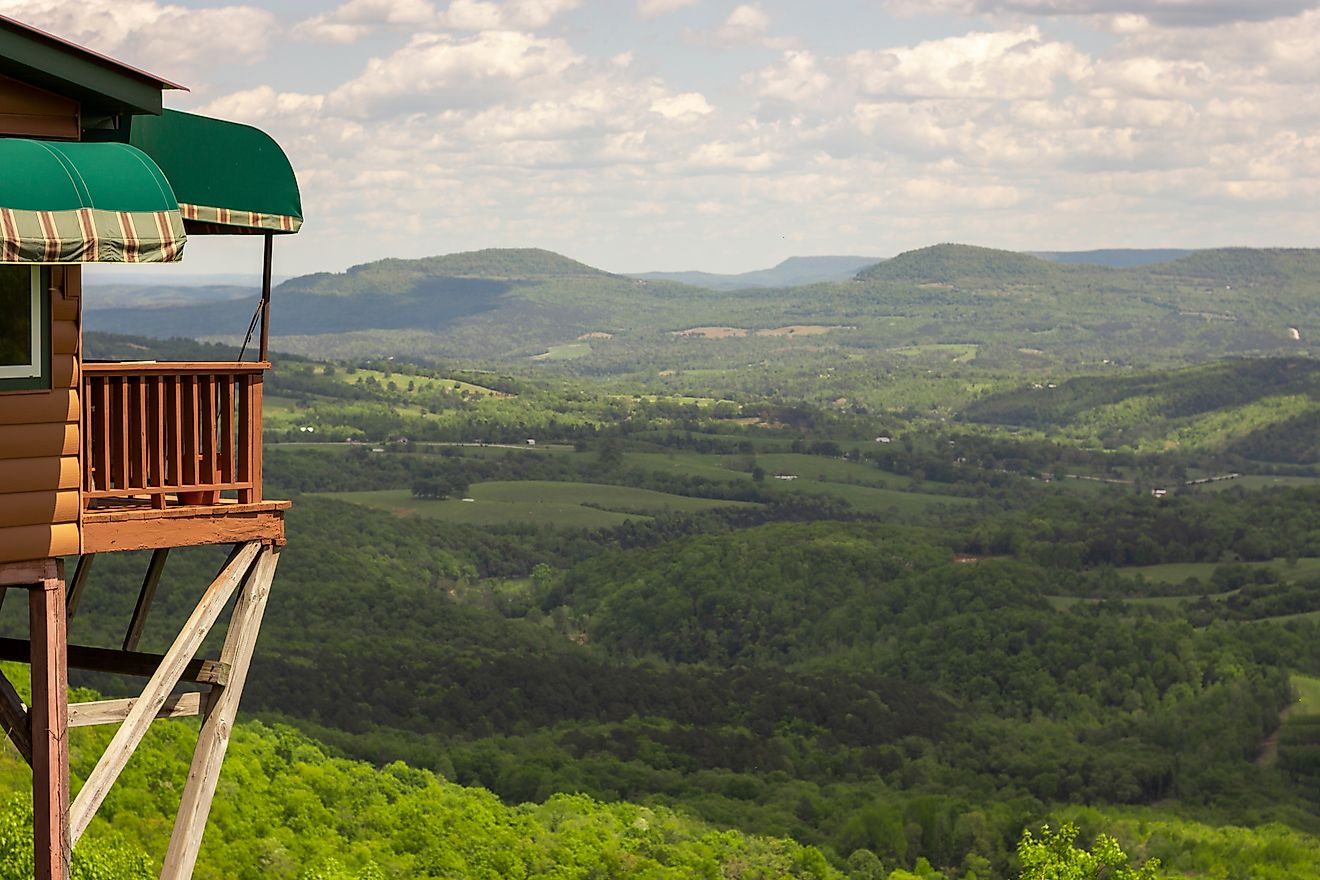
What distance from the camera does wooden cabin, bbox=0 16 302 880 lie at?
46.4 feet

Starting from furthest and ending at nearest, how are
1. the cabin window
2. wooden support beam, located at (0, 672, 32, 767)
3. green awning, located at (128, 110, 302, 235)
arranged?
1. green awning, located at (128, 110, 302, 235)
2. wooden support beam, located at (0, 672, 32, 767)
3. the cabin window

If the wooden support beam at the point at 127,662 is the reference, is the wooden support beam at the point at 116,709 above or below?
below

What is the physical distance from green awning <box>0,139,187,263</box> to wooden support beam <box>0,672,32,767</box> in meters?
4.23

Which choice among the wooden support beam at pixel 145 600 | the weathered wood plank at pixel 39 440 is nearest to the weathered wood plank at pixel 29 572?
the weathered wood plank at pixel 39 440

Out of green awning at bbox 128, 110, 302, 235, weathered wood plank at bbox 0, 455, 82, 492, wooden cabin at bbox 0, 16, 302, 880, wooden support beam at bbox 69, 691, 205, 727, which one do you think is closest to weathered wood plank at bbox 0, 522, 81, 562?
wooden cabin at bbox 0, 16, 302, 880

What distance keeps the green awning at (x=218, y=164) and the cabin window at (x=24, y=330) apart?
119 inches

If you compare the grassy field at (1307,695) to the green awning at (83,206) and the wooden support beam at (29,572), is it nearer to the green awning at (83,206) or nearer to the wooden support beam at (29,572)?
the wooden support beam at (29,572)

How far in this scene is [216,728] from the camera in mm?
17281

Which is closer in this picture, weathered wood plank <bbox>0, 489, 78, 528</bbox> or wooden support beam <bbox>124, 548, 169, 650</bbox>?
weathered wood plank <bbox>0, 489, 78, 528</bbox>

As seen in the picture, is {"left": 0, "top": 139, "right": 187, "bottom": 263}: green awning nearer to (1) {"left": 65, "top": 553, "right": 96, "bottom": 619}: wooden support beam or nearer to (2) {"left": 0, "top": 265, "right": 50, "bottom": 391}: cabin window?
(2) {"left": 0, "top": 265, "right": 50, "bottom": 391}: cabin window

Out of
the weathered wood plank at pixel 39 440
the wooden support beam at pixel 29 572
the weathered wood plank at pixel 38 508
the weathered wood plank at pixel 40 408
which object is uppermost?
the weathered wood plank at pixel 40 408

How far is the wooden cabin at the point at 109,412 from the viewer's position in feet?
46.4

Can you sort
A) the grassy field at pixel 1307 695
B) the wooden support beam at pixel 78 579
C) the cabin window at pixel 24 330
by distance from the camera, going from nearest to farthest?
the cabin window at pixel 24 330, the wooden support beam at pixel 78 579, the grassy field at pixel 1307 695

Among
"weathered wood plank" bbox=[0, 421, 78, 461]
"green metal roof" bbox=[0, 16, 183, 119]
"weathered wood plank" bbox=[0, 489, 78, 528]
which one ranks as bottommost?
"weathered wood plank" bbox=[0, 489, 78, 528]
